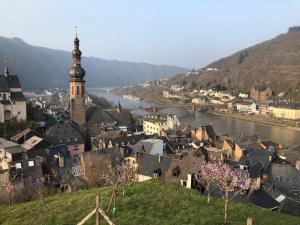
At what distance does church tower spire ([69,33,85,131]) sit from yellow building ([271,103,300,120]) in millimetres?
57566

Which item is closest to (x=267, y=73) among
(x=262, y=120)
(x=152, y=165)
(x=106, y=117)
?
(x=262, y=120)

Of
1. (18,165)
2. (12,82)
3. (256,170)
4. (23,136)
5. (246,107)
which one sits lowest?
(246,107)

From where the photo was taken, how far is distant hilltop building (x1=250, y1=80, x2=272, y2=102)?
122 m

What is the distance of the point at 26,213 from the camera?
13.2 meters

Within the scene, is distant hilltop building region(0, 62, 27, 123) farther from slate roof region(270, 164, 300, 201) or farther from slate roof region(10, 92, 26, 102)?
slate roof region(270, 164, 300, 201)

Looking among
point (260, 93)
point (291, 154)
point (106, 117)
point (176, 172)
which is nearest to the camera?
point (176, 172)

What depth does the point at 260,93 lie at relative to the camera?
406 ft

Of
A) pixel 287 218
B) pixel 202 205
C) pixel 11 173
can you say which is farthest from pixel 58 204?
pixel 11 173

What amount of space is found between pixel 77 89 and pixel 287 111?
59423 millimetres

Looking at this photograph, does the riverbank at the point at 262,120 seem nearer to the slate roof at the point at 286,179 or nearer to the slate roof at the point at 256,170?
the slate roof at the point at 256,170

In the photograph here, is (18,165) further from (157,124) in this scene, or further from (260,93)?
(260,93)

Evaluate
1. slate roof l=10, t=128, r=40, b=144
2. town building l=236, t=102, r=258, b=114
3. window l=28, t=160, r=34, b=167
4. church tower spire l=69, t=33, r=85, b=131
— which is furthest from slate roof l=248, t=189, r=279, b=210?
town building l=236, t=102, r=258, b=114

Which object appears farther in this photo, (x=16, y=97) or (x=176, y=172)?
(x=16, y=97)

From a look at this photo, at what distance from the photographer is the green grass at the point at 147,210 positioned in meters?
11.4
